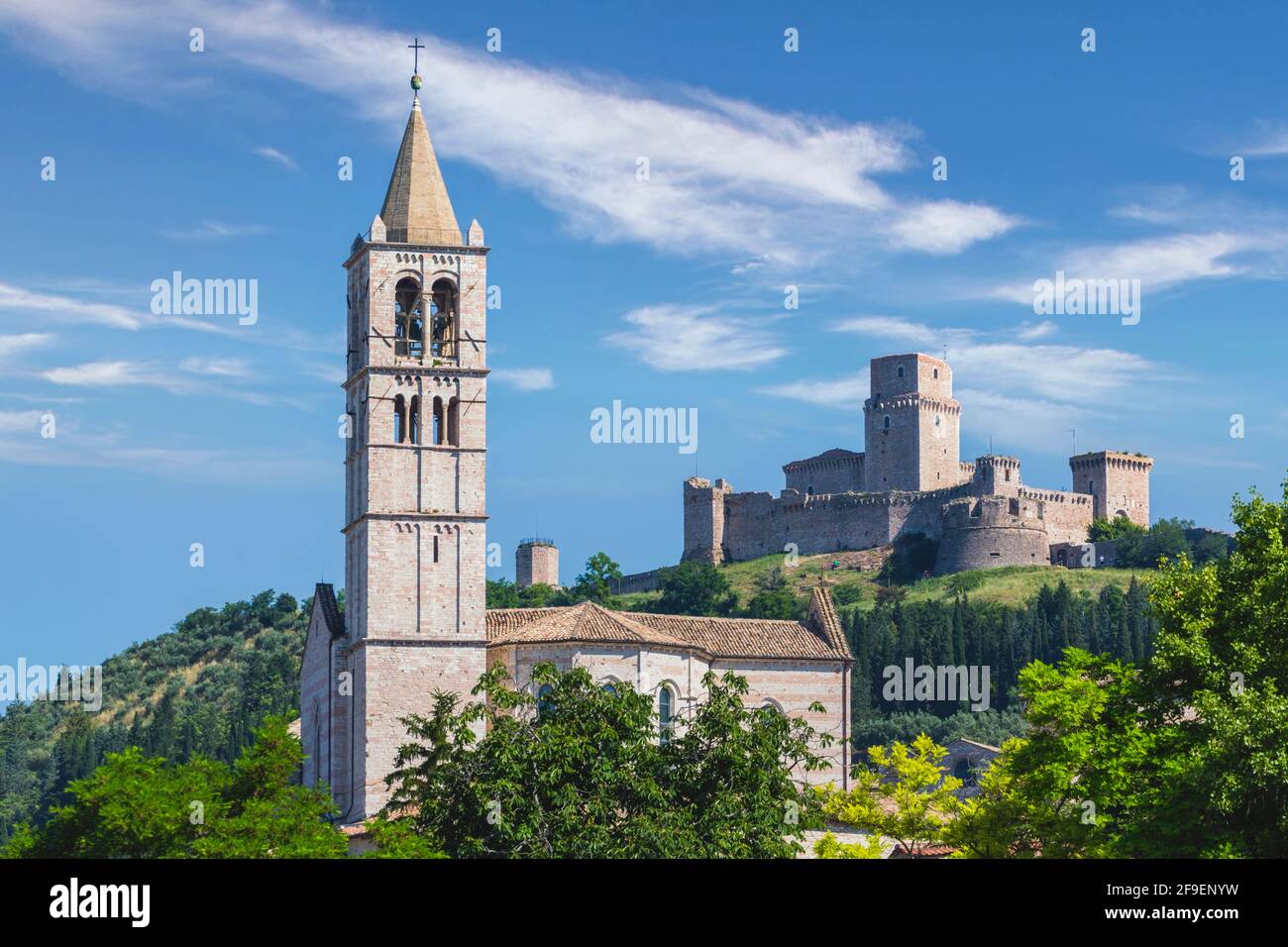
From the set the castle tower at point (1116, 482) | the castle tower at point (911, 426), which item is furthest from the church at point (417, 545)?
the castle tower at point (1116, 482)

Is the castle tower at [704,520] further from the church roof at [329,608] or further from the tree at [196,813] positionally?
the tree at [196,813]

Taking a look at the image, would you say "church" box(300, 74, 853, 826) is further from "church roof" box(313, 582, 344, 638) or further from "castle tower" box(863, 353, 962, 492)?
"castle tower" box(863, 353, 962, 492)

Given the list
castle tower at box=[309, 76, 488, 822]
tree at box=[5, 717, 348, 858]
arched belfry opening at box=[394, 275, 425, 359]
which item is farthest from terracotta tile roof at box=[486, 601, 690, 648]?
tree at box=[5, 717, 348, 858]

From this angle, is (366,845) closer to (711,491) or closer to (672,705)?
(672,705)

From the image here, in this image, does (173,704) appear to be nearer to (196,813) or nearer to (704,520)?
(704,520)

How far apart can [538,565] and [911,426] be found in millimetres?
32316

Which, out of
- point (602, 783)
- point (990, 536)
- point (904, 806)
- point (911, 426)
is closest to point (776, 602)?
point (990, 536)

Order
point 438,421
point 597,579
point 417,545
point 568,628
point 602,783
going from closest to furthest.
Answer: point 602,783 < point 417,545 < point 568,628 < point 438,421 < point 597,579

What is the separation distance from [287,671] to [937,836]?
82442 millimetres

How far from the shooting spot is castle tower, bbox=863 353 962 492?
168625 mm

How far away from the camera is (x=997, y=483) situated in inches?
6467

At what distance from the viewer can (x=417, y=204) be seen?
2697 inches

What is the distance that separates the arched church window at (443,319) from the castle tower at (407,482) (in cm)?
6

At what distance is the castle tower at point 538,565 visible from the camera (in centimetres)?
15825
